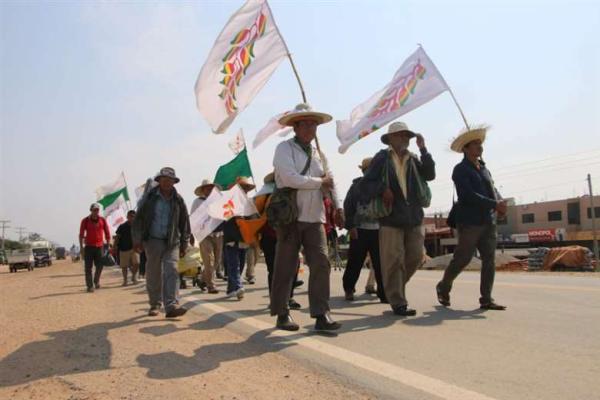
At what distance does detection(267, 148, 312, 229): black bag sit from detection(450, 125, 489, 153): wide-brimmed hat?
2.29 meters

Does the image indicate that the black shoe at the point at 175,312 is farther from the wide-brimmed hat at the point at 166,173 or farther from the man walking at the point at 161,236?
the wide-brimmed hat at the point at 166,173

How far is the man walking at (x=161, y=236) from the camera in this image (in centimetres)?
646

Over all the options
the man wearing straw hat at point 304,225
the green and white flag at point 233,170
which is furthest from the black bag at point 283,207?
the green and white flag at point 233,170

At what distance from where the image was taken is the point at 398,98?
774cm

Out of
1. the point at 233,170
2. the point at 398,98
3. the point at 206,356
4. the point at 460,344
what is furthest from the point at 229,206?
the point at 460,344

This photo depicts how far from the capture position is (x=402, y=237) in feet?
19.2

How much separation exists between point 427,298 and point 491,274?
1366mm

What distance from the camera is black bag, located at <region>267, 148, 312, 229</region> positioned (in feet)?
16.1

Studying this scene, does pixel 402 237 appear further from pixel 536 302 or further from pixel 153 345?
pixel 153 345

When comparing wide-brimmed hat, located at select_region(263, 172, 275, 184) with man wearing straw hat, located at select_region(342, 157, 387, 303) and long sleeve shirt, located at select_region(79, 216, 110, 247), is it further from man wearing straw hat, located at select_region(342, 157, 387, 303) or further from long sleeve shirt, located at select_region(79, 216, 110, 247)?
long sleeve shirt, located at select_region(79, 216, 110, 247)

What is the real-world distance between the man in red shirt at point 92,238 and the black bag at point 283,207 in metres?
7.75

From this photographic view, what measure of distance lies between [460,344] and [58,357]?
3.22 meters

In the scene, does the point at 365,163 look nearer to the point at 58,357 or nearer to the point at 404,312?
the point at 404,312

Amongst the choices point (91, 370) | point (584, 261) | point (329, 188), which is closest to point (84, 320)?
point (91, 370)
